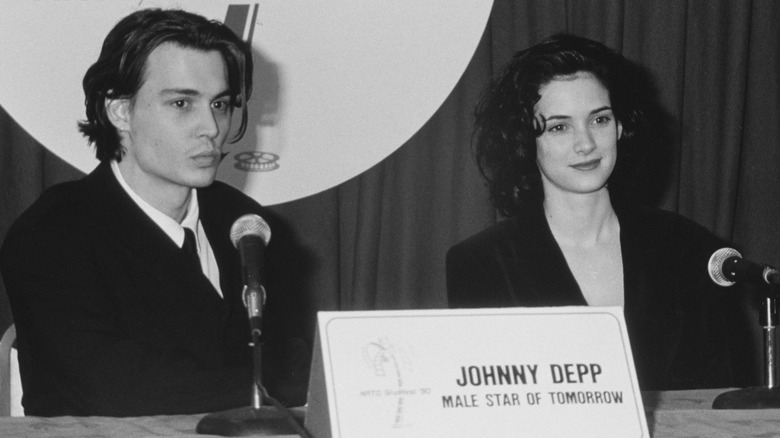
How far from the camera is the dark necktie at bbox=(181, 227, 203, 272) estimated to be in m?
2.32

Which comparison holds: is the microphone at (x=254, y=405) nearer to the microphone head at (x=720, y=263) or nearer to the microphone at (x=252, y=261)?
the microphone at (x=252, y=261)

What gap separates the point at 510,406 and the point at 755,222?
2.29 m

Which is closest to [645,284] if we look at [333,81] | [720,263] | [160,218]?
[720,263]

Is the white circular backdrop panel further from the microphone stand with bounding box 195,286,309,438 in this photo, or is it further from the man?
the microphone stand with bounding box 195,286,309,438

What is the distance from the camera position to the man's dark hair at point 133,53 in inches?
95.7

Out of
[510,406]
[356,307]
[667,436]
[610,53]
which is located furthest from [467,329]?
[356,307]

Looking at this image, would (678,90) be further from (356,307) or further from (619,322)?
(619,322)

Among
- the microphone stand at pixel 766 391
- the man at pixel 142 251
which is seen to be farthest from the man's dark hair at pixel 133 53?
the microphone stand at pixel 766 391

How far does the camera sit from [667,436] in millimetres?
1581

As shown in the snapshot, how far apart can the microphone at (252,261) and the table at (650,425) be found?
20cm

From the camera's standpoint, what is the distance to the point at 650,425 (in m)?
1.66

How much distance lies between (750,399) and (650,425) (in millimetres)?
288

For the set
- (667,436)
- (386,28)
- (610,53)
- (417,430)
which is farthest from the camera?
(386,28)

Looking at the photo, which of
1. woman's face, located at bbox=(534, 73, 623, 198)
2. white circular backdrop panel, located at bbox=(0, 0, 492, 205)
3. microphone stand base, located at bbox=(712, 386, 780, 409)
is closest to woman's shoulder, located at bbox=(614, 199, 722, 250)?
woman's face, located at bbox=(534, 73, 623, 198)
